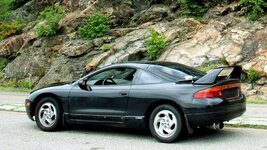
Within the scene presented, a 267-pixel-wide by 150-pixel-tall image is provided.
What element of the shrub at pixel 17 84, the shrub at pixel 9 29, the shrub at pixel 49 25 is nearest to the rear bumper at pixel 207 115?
the shrub at pixel 17 84

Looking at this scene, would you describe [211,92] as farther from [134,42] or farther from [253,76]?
[134,42]

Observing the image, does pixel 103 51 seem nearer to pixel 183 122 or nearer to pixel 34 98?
pixel 34 98

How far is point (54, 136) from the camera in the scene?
912cm

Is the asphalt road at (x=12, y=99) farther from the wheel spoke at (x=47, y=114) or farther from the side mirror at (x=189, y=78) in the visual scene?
the side mirror at (x=189, y=78)

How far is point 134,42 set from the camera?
2214 centimetres

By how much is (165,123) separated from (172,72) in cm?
103

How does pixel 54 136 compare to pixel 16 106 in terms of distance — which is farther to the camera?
pixel 16 106

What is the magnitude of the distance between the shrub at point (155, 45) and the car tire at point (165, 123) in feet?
40.8

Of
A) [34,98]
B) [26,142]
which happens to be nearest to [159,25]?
[34,98]

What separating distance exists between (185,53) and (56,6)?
11847mm

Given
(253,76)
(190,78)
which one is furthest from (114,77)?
(253,76)

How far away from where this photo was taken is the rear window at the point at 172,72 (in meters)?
8.48

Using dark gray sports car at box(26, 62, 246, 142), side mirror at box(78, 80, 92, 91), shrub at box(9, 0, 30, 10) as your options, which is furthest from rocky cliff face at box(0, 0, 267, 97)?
side mirror at box(78, 80, 92, 91)

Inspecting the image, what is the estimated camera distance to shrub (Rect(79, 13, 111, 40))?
23.8 metres
